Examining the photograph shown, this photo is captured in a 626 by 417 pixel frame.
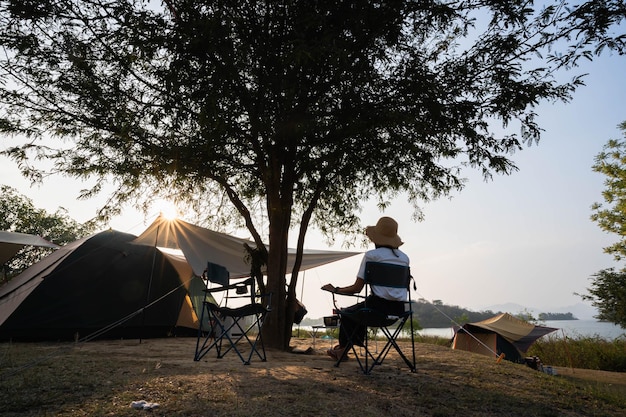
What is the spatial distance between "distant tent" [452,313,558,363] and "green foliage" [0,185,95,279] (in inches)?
735

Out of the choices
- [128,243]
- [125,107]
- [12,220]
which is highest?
[12,220]

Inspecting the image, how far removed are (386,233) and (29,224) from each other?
23260mm

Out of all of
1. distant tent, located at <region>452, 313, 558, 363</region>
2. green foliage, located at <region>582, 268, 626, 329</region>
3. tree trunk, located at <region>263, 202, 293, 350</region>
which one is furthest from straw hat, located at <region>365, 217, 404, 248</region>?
green foliage, located at <region>582, 268, 626, 329</region>

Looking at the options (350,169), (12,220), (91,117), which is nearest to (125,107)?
(91,117)

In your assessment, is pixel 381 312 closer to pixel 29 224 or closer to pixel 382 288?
pixel 382 288

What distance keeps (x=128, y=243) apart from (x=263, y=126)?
4.45 metres

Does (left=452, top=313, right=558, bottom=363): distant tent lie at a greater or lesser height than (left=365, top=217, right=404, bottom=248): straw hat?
lesser

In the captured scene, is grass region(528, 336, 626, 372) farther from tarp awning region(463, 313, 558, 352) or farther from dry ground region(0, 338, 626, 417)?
dry ground region(0, 338, 626, 417)

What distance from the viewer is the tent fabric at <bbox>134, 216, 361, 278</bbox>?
21.2ft

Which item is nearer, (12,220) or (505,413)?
(505,413)

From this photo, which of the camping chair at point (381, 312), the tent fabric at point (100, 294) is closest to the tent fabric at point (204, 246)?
the tent fabric at point (100, 294)

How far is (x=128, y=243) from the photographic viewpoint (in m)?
7.35

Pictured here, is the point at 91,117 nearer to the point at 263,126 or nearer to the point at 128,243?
the point at 263,126

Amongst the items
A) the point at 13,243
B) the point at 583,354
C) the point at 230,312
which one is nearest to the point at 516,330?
the point at 583,354
